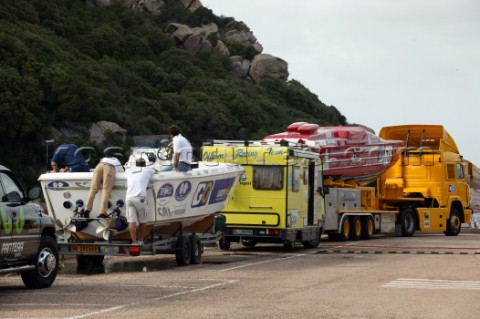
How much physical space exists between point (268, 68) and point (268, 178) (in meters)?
92.5

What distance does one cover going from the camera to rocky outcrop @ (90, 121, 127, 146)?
2708 inches

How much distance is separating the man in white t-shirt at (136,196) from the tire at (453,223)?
2269 cm

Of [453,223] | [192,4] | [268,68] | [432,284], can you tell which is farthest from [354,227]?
[192,4]

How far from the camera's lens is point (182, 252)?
67.9 feet

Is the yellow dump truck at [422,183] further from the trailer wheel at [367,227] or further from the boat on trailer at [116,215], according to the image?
the boat on trailer at [116,215]

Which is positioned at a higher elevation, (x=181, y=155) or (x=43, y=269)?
(x=181, y=155)

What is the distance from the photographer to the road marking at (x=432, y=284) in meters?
16.3

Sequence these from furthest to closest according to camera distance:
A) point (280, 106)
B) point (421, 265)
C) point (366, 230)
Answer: point (280, 106)
point (366, 230)
point (421, 265)

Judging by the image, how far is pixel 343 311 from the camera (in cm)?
1287

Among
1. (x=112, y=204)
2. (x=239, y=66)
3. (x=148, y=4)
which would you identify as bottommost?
(x=112, y=204)

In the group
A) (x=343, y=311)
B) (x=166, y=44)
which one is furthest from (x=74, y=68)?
(x=343, y=311)

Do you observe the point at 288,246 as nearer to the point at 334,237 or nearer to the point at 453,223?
the point at 334,237

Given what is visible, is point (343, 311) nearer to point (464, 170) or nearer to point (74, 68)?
point (464, 170)

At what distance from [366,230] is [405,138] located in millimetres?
5475
